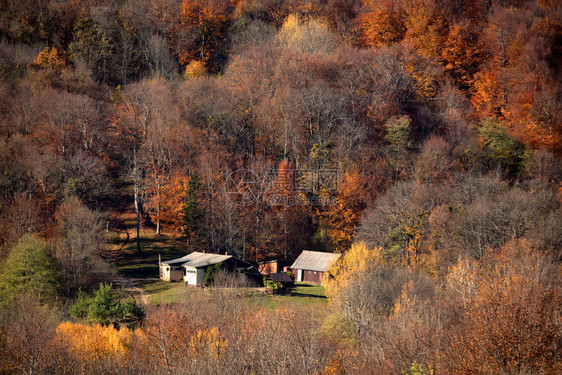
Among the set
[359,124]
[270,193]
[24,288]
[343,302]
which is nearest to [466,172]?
[359,124]

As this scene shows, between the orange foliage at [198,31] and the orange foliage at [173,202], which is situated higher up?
the orange foliage at [198,31]

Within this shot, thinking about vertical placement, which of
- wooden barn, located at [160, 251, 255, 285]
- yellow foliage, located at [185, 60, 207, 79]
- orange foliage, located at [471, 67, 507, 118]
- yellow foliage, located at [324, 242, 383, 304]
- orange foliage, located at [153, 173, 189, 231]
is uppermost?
yellow foliage, located at [185, 60, 207, 79]

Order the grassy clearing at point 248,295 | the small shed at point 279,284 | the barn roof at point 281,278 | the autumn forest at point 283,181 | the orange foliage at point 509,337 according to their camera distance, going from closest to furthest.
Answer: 1. the orange foliage at point 509,337
2. the autumn forest at point 283,181
3. the grassy clearing at point 248,295
4. the small shed at point 279,284
5. the barn roof at point 281,278

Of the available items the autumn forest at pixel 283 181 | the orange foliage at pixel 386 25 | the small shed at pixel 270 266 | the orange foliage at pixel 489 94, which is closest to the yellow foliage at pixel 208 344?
the autumn forest at pixel 283 181

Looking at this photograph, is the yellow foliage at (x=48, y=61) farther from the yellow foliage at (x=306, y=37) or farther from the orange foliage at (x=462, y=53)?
the orange foliage at (x=462, y=53)

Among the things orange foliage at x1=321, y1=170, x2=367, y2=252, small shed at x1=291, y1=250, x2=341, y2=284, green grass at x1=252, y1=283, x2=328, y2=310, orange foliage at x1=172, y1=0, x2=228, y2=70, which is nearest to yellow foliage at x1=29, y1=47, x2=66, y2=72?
orange foliage at x1=172, y1=0, x2=228, y2=70

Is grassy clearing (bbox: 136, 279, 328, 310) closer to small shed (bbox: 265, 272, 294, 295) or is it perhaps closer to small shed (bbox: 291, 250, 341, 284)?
small shed (bbox: 265, 272, 294, 295)
